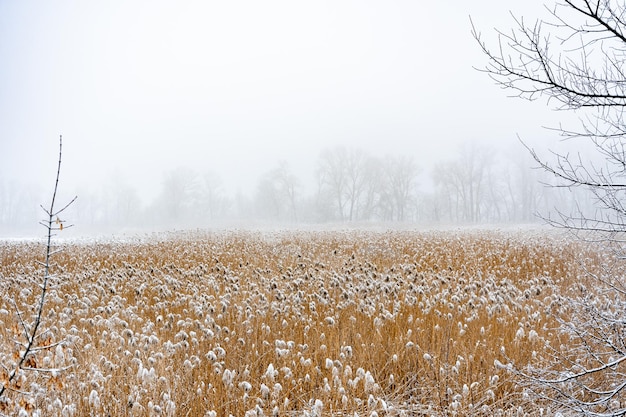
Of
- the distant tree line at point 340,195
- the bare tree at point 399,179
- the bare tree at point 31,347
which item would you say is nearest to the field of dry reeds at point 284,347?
the bare tree at point 31,347

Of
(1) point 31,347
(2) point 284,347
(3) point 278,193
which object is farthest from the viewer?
(3) point 278,193

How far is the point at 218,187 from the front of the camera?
298 ft

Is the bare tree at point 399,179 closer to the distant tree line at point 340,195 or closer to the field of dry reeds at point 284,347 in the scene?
the distant tree line at point 340,195

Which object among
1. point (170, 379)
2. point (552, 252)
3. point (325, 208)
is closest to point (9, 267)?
point (170, 379)

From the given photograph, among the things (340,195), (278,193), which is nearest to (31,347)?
(340,195)

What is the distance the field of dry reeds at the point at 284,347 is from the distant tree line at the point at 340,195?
196ft

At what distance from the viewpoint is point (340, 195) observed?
73188mm

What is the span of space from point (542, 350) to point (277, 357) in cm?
305

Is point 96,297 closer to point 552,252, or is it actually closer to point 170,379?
point 170,379

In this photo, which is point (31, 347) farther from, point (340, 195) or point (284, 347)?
point (340, 195)

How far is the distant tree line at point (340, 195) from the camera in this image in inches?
2911

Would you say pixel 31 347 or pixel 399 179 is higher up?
pixel 399 179

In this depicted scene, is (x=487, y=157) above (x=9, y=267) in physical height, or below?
above

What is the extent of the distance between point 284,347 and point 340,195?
69.1m
